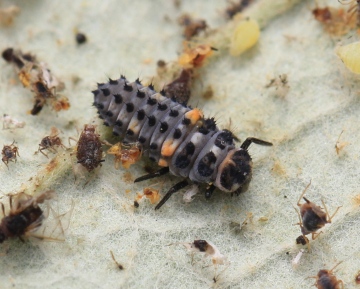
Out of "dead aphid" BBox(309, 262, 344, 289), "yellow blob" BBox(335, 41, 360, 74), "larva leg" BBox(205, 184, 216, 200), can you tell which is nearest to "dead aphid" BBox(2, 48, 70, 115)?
"larva leg" BBox(205, 184, 216, 200)

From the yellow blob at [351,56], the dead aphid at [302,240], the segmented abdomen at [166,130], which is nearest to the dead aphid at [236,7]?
the yellow blob at [351,56]

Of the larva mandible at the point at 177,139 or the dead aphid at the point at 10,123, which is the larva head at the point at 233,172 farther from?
the dead aphid at the point at 10,123

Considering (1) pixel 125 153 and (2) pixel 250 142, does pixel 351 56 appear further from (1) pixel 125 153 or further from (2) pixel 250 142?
(1) pixel 125 153

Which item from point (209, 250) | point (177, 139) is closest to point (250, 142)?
point (177, 139)

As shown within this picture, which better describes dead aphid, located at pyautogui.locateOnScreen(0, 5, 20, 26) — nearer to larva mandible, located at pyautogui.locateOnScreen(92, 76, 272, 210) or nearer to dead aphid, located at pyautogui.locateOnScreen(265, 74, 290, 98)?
larva mandible, located at pyautogui.locateOnScreen(92, 76, 272, 210)

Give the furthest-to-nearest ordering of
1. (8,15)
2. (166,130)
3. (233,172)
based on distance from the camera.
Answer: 1. (8,15)
2. (166,130)
3. (233,172)
